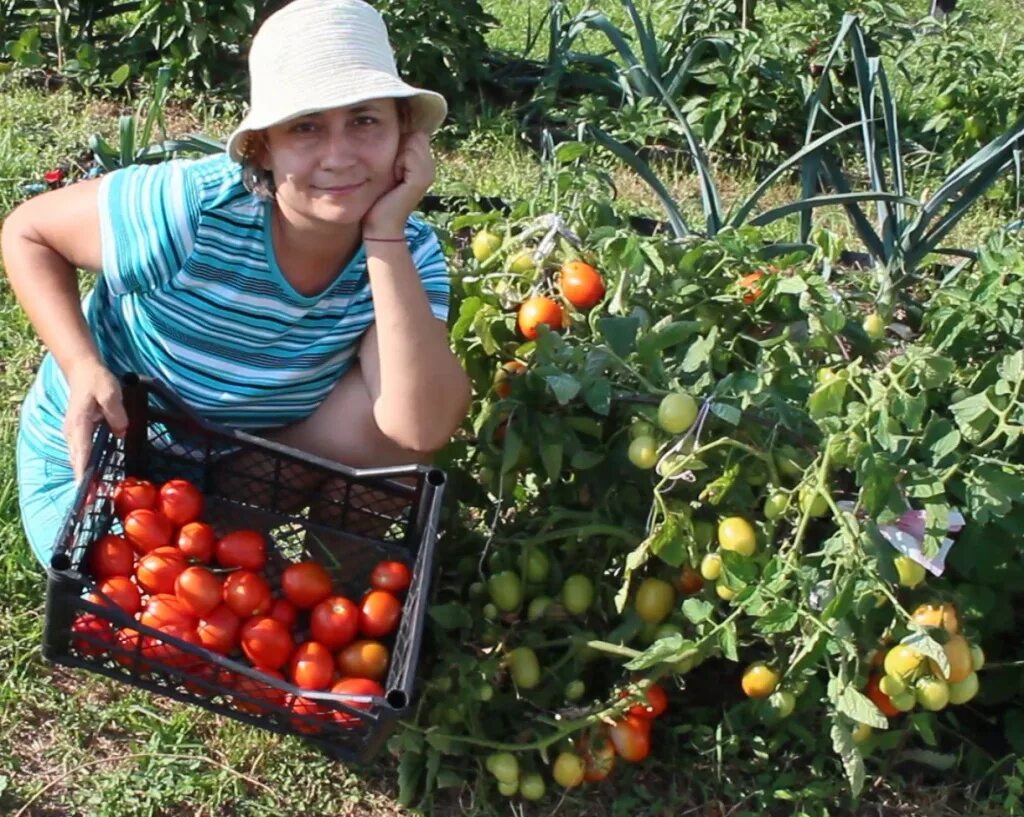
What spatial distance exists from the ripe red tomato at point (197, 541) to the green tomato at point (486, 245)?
25.4 inches

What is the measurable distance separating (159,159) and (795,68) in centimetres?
212

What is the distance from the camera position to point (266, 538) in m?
2.23

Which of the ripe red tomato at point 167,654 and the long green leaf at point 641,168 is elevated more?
the long green leaf at point 641,168

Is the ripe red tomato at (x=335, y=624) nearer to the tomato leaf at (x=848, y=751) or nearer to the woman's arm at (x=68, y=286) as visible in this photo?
the woman's arm at (x=68, y=286)

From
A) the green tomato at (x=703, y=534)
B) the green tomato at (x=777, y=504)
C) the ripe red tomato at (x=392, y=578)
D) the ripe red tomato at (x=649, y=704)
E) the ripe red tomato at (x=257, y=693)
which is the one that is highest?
the green tomato at (x=777, y=504)

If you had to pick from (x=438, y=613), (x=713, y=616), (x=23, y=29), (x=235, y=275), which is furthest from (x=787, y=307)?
(x=23, y=29)

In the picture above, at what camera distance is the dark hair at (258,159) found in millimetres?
1943

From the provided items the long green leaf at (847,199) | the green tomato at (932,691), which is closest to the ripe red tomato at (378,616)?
the green tomato at (932,691)

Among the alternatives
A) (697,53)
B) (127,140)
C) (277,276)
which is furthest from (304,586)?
(697,53)

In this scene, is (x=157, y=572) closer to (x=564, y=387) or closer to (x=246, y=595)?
(x=246, y=595)

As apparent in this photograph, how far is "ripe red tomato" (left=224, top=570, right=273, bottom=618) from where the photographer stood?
1.93 meters

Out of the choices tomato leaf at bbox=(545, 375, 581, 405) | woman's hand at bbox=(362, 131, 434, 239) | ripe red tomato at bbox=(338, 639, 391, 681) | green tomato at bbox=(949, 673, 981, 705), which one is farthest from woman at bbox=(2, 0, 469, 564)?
green tomato at bbox=(949, 673, 981, 705)

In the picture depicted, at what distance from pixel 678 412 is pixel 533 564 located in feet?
1.21

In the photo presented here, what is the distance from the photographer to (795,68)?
4.25 metres
